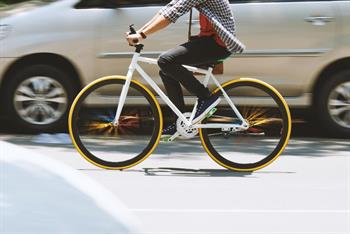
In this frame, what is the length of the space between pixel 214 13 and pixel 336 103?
256 centimetres

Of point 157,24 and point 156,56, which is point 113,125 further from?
point 156,56

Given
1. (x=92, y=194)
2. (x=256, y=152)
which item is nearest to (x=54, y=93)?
(x=256, y=152)

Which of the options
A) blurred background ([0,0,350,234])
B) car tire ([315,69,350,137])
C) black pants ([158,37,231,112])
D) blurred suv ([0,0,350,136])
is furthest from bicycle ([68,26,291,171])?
car tire ([315,69,350,137])

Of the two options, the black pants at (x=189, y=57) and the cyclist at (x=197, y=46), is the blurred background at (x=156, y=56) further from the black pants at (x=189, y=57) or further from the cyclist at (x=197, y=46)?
the black pants at (x=189, y=57)

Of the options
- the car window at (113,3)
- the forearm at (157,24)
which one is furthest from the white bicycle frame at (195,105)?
the car window at (113,3)

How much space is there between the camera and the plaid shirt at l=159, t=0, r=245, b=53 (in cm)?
702

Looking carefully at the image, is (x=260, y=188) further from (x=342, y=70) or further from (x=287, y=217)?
(x=342, y=70)

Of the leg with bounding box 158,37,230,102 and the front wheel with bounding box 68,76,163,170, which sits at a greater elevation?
the leg with bounding box 158,37,230,102

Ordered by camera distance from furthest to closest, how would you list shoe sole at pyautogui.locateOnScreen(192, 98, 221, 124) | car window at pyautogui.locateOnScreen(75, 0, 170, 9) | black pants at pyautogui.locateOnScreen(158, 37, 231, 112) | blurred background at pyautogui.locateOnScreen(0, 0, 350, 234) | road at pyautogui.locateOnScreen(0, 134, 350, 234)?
1. car window at pyautogui.locateOnScreen(75, 0, 170, 9)
2. blurred background at pyautogui.locateOnScreen(0, 0, 350, 234)
3. shoe sole at pyautogui.locateOnScreen(192, 98, 221, 124)
4. black pants at pyautogui.locateOnScreen(158, 37, 231, 112)
5. road at pyautogui.locateOnScreen(0, 134, 350, 234)

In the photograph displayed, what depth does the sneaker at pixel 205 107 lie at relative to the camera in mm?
7297

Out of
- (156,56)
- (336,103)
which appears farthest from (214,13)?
(336,103)

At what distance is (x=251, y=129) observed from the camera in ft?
24.6

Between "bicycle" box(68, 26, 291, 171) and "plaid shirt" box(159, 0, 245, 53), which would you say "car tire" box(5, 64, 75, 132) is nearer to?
"bicycle" box(68, 26, 291, 171)

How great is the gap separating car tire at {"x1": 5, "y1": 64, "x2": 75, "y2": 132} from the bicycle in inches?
64.2
